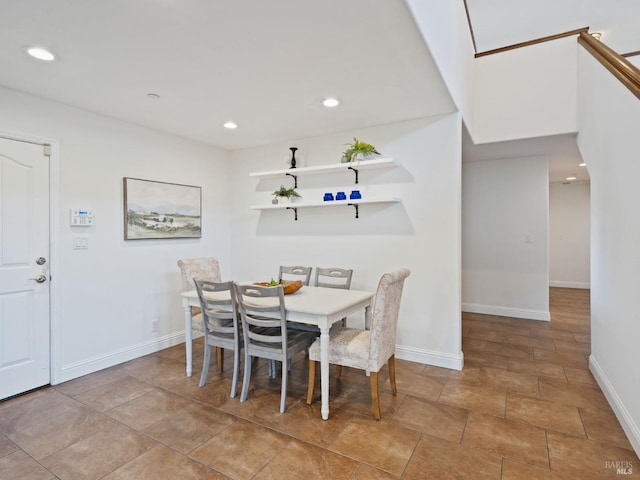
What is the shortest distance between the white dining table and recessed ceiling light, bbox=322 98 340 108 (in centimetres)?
167

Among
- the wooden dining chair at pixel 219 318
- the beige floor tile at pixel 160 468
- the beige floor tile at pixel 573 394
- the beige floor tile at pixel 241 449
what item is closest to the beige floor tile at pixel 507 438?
the beige floor tile at pixel 573 394

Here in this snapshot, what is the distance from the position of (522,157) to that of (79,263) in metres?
5.65

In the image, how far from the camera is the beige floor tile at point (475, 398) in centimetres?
246

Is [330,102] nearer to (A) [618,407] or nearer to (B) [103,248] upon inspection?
(B) [103,248]

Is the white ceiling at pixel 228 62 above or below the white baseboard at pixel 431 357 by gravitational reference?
above

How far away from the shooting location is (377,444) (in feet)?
6.73

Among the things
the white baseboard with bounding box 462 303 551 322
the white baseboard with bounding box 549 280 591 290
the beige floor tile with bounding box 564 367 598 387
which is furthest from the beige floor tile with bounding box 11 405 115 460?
the white baseboard with bounding box 549 280 591 290

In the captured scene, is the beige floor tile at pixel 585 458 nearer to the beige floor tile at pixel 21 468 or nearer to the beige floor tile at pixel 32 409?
the beige floor tile at pixel 21 468

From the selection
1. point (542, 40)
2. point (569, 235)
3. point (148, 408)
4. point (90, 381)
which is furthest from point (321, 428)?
point (569, 235)

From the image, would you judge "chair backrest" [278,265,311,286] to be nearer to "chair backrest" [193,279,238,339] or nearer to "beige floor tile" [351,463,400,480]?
"chair backrest" [193,279,238,339]

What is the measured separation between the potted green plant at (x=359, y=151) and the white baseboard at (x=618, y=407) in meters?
2.71

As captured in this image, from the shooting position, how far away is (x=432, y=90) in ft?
8.80

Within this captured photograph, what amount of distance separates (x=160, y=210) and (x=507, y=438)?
3.67 meters

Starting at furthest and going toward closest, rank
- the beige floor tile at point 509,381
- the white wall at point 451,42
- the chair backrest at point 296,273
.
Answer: the chair backrest at point 296,273 → the beige floor tile at point 509,381 → the white wall at point 451,42
